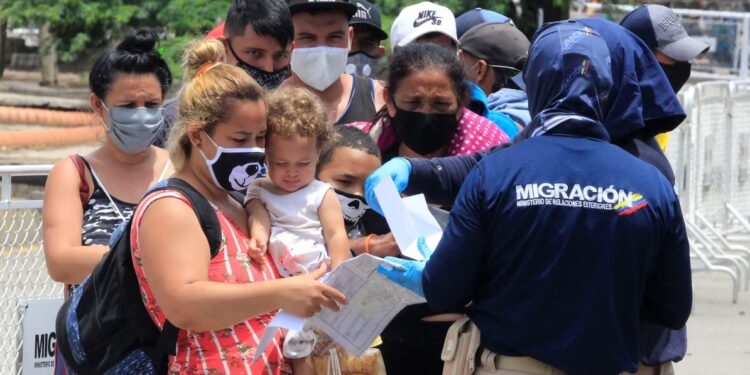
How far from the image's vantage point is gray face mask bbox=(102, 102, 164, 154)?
3.92 m

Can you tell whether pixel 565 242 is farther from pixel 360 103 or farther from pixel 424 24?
pixel 424 24

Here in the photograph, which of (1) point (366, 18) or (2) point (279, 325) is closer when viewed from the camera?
(2) point (279, 325)

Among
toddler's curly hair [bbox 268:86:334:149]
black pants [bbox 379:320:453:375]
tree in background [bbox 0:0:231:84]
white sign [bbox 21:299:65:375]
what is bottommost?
tree in background [bbox 0:0:231:84]

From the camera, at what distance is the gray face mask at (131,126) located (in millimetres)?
3924

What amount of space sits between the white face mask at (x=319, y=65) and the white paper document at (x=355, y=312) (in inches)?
60.4

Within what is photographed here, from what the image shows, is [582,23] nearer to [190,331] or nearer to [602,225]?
[602,225]

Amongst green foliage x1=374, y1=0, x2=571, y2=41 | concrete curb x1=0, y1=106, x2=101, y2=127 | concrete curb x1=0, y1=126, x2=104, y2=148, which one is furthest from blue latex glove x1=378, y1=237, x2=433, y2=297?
concrete curb x1=0, y1=106, x2=101, y2=127

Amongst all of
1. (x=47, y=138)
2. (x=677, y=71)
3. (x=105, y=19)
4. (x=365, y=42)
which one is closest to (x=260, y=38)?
(x=365, y=42)

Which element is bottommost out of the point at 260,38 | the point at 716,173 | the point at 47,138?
the point at 47,138

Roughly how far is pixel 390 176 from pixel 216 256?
0.71 metres

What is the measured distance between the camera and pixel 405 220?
10.6 feet

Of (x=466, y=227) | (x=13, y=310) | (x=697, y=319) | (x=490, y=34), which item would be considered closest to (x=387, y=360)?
(x=466, y=227)

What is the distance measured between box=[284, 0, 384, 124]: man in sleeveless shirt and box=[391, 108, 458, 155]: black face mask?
47 cm

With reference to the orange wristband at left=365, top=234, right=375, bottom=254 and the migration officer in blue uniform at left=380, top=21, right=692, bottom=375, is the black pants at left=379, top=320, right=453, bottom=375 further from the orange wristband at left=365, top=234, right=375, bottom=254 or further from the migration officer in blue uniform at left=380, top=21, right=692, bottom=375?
the migration officer in blue uniform at left=380, top=21, right=692, bottom=375
